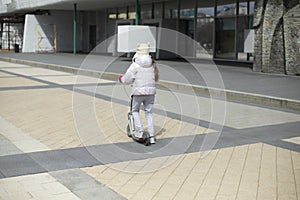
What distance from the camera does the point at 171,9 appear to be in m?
30.4

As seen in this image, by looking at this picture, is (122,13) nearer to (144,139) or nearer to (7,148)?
(144,139)

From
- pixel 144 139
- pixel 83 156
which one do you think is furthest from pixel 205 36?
pixel 83 156

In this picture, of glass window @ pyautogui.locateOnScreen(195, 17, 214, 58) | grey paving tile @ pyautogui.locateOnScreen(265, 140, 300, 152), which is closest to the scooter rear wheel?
grey paving tile @ pyautogui.locateOnScreen(265, 140, 300, 152)

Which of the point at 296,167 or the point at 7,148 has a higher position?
the point at 7,148

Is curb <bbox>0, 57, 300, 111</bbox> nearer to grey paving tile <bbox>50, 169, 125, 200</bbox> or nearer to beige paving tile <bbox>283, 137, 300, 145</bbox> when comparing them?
beige paving tile <bbox>283, 137, 300, 145</bbox>

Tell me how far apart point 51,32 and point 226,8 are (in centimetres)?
1788

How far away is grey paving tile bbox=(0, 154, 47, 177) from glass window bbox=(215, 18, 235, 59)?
21467 mm

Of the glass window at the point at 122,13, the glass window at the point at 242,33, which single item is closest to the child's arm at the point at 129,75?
the glass window at the point at 242,33

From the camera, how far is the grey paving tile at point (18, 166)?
217 inches

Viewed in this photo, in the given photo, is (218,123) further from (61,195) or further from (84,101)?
(61,195)

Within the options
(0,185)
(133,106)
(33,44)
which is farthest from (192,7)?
(0,185)

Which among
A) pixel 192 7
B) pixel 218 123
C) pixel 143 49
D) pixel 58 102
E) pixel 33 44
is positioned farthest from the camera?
pixel 33 44

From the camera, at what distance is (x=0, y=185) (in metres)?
5.06

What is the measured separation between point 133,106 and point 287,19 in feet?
38.4
